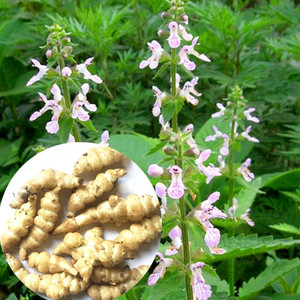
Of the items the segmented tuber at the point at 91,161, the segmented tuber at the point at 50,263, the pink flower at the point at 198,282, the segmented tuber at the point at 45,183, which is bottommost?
the pink flower at the point at 198,282

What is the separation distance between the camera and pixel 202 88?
2498mm

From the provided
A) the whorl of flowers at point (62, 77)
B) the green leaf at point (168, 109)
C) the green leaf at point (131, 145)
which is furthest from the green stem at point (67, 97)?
the green leaf at point (131, 145)

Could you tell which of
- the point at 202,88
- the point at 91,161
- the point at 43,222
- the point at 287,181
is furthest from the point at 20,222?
the point at 202,88

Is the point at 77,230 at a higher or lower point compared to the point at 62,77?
lower

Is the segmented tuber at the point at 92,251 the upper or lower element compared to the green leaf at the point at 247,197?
upper

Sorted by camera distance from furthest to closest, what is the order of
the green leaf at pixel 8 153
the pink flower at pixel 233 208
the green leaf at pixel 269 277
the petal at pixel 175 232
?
the green leaf at pixel 8 153 → the pink flower at pixel 233 208 → the green leaf at pixel 269 277 → the petal at pixel 175 232

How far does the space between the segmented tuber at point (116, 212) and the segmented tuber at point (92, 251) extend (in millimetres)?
17

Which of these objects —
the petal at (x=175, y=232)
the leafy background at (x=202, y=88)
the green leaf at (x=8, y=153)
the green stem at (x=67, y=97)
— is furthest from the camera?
the green leaf at (x=8, y=153)

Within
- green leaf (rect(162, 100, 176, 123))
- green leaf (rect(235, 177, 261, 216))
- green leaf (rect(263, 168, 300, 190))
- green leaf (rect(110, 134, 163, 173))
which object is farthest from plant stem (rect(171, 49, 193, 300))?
green leaf (rect(263, 168, 300, 190))

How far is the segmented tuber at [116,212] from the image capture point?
31.8 inches

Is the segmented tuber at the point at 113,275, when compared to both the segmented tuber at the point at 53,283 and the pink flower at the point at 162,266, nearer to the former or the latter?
the segmented tuber at the point at 53,283

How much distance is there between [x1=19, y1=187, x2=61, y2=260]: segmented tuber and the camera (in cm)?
82

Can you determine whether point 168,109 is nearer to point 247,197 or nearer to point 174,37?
point 174,37

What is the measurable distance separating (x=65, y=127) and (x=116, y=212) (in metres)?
0.28
